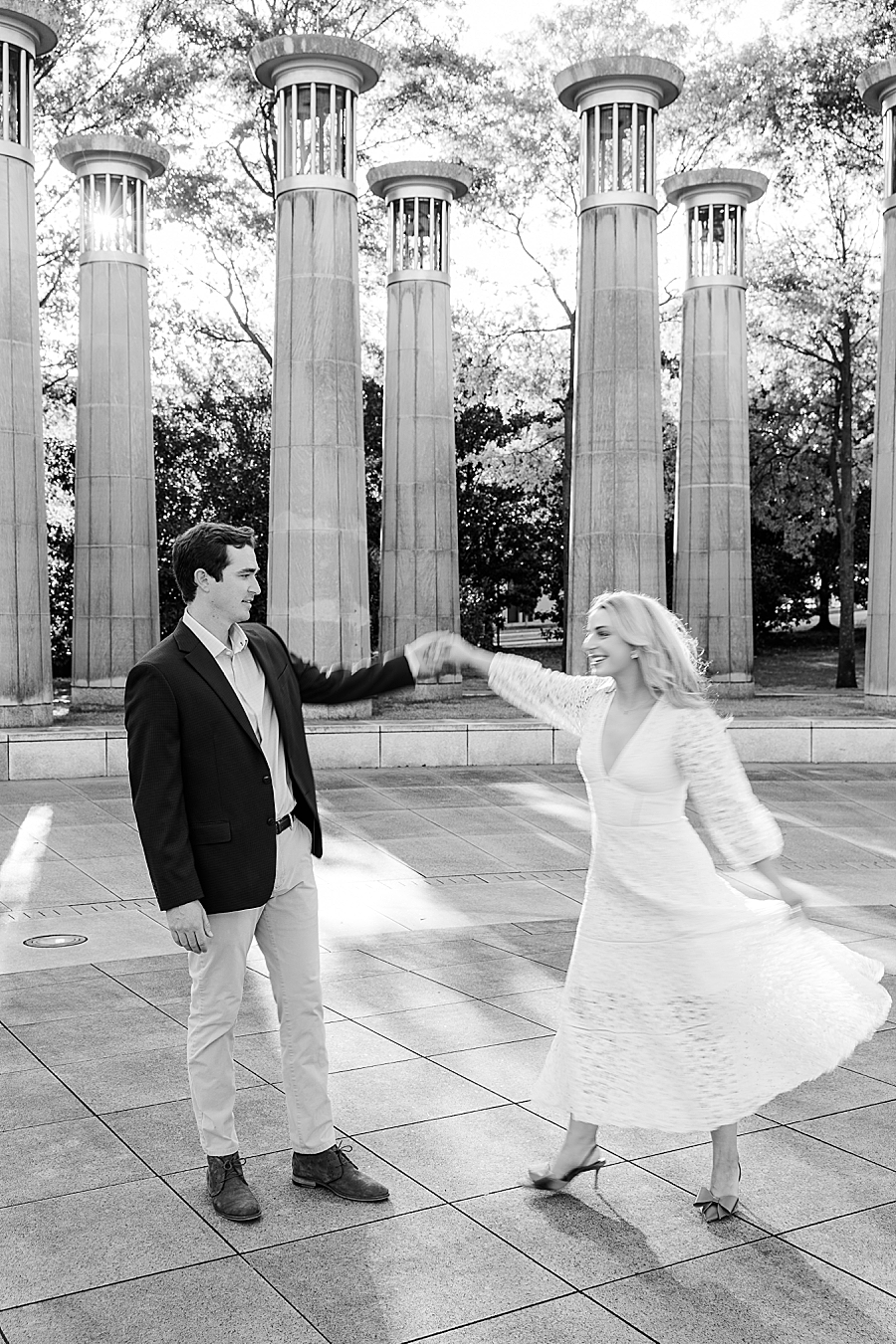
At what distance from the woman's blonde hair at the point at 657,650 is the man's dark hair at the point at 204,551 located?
1.23m

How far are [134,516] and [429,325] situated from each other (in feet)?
19.7

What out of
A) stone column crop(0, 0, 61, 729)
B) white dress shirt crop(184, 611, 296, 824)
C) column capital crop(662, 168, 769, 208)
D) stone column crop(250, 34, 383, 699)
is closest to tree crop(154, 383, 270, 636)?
column capital crop(662, 168, 769, 208)

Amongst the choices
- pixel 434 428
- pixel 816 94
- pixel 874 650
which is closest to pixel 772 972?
pixel 874 650

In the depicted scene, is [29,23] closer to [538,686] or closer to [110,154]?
[110,154]

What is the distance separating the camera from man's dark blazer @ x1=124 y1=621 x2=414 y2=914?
438 cm

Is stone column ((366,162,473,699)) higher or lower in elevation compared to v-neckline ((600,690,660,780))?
higher

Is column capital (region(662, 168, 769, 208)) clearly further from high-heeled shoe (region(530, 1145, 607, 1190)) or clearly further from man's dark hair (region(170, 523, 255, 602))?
high-heeled shoe (region(530, 1145, 607, 1190))

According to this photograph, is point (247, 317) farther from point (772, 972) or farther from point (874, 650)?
point (772, 972)

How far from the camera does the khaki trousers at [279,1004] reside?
4.47 meters

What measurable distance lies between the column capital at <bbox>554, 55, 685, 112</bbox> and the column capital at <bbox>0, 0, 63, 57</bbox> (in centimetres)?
635

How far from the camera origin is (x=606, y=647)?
14.8ft

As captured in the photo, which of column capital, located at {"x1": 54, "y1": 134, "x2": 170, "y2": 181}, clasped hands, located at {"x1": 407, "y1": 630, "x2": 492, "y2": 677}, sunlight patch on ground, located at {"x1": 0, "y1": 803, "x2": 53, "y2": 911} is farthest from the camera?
column capital, located at {"x1": 54, "y1": 134, "x2": 170, "y2": 181}

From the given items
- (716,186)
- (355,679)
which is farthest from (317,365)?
(355,679)

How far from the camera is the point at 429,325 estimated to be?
22656 mm
